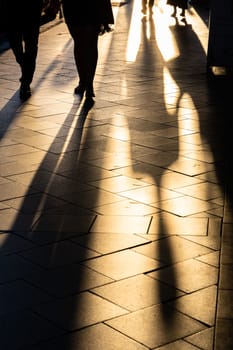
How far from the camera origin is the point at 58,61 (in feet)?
44.4

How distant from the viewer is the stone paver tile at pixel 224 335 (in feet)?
13.1

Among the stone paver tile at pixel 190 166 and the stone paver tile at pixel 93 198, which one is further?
the stone paver tile at pixel 190 166

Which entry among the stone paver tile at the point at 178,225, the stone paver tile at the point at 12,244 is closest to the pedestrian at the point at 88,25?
the stone paver tile at the point at 178,225

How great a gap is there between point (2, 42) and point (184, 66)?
4.67 metres

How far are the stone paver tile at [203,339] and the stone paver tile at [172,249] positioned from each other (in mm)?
950

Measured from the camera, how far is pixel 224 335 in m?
4.07

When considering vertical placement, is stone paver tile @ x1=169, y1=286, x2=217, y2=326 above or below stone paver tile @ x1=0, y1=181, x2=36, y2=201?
above

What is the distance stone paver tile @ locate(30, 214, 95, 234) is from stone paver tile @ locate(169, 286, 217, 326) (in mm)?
1199

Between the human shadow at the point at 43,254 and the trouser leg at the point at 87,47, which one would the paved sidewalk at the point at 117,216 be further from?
the trouser leg at the point at 87,47

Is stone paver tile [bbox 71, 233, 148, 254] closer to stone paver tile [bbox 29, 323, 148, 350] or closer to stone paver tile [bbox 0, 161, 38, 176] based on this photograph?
stone paver tile [bbox 29, 323, 148, 350]

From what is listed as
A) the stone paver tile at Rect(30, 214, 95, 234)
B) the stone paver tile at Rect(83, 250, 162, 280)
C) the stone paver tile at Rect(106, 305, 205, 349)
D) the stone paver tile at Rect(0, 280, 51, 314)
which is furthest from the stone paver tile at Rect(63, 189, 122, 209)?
the stone paver tile at Rect(106, 305, 205, 349)

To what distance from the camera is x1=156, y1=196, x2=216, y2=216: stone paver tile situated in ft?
19.7

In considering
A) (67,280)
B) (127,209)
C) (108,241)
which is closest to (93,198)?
(127,209)

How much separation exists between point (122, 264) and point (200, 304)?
686 mm
